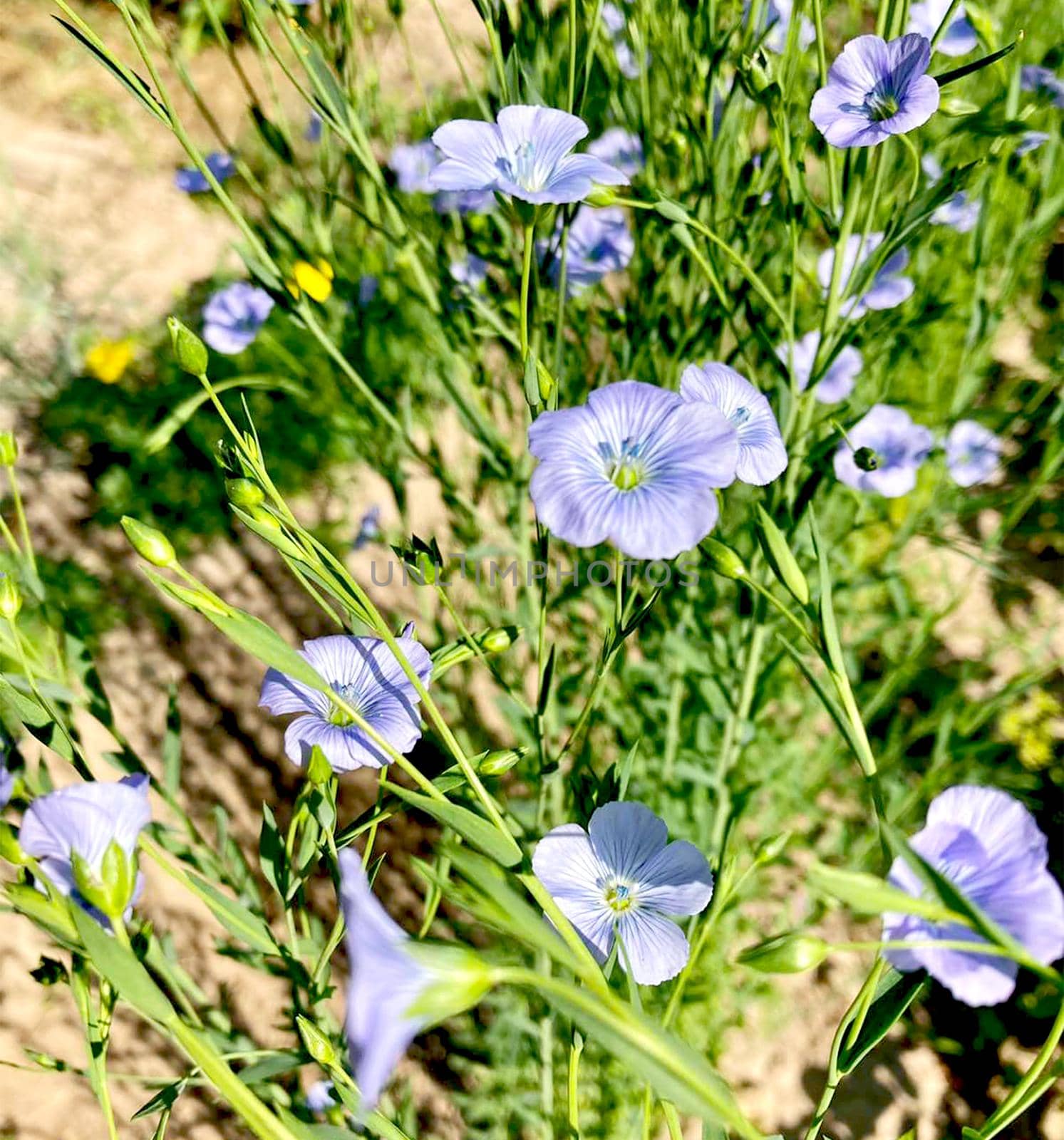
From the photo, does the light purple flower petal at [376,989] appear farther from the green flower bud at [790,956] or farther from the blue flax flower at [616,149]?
the blue flax flower at [616,149]

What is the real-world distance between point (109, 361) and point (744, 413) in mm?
1973

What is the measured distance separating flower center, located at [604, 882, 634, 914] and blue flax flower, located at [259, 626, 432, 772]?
200 mm

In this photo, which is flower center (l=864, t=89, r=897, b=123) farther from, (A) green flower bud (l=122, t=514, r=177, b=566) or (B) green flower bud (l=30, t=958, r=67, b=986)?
(B) green flower bud (l=30, t=958, r=67, b=986)

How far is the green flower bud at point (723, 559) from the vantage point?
71cm

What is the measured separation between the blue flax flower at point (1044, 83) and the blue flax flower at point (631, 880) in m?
1.00

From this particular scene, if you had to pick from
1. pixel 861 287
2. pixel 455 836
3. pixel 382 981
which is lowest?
pixel 455 836

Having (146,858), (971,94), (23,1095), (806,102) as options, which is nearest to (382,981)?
(146,858)

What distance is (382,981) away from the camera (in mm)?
429

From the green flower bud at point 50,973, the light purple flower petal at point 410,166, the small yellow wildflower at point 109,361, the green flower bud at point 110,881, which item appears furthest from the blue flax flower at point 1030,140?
the small yellow wildflower at point 109,361

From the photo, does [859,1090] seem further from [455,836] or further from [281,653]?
[281,653]

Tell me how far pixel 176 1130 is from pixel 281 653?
4.01 ft

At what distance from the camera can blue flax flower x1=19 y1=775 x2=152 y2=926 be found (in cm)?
56

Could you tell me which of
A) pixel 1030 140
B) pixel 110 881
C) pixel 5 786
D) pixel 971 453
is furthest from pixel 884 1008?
pixel 971 453

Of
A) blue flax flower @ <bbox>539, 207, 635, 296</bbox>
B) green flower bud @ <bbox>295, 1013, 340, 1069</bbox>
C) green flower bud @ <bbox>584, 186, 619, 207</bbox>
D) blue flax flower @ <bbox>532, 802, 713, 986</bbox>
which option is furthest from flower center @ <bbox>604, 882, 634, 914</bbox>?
blue flax flower @ <bbox>539, 207, 635, 296</bbox>
